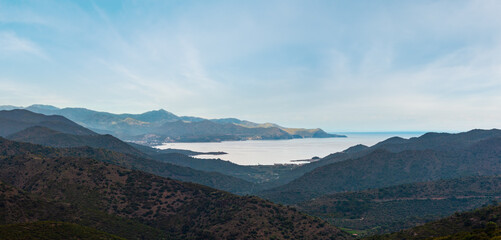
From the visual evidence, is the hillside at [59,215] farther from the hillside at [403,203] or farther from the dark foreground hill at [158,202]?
the hillside at [403,203]

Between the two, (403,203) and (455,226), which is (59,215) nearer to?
(455,226)

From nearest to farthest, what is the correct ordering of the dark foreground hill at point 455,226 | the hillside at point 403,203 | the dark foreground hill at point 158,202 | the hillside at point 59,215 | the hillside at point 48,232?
the hillside at point 48,232 < the dark foreground hill at point 455,226 < the hillside at point 59,215 < the dark foreground hill at point 158,202 < the hillside at point 403,203

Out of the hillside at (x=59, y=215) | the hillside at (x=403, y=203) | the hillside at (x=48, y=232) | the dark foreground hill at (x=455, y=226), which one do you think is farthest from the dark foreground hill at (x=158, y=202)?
the hillside at (x=403, y=203)

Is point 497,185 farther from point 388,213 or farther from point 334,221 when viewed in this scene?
point 334,221

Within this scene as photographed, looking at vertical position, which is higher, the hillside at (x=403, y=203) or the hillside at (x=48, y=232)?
the hillside at (x=48, y=232)

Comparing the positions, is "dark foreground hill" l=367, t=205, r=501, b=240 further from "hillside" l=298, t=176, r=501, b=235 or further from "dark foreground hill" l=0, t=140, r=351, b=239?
"hillside" l=298, t=176, r=501, b=235

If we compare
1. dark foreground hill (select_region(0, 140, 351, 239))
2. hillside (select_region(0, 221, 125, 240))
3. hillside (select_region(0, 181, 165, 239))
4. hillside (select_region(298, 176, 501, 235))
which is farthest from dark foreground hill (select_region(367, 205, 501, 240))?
Answer: hillside (select_region(0, 221, 125, 240))

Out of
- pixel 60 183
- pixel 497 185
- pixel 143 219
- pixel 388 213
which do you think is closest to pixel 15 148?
pixel 60 183
